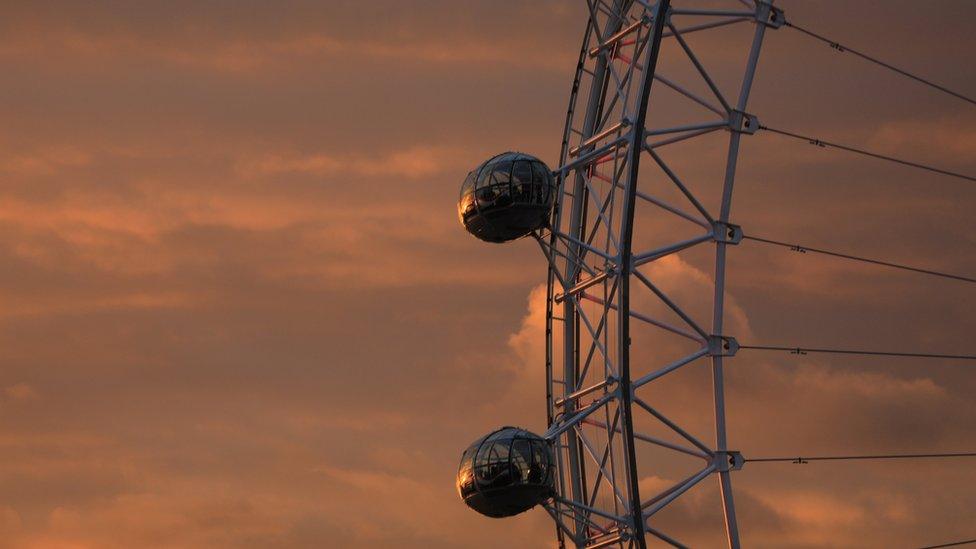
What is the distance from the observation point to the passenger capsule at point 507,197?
5288 cm

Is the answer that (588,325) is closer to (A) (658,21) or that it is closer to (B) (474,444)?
(B) (474,444)

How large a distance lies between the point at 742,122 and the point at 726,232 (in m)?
2.59

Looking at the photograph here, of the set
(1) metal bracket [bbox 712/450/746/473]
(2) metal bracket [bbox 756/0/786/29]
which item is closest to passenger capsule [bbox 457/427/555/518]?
(1) metal bracket [bbox 712/450/746/473]

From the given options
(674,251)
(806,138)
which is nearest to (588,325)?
(674,251)

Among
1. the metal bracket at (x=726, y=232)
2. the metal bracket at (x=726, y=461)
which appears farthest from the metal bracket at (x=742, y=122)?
the metal bracket at (x=726, y=461)

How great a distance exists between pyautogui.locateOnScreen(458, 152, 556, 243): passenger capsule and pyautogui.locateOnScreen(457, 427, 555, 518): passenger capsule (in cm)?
459

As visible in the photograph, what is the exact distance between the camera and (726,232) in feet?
179

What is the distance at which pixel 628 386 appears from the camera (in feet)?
169

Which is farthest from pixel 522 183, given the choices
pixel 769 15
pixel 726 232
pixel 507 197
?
pixel 769 15

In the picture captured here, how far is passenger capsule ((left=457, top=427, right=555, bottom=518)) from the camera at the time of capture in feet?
171

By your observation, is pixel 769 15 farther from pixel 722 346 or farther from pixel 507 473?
pixel 507 473

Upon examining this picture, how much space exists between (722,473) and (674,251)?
537 cm

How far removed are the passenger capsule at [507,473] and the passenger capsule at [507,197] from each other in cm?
459

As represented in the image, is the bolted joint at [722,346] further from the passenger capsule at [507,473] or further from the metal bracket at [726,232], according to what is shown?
the passenger capsule at [507,473]
